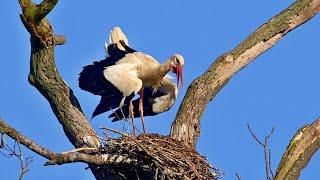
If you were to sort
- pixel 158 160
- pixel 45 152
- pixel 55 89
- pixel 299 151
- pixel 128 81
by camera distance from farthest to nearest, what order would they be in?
pixel 128 81, pixel 55 89, pixel 158 160, pixel 299 151, pixel 45 152

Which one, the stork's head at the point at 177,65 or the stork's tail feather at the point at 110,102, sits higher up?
the stork's head at the point at 177,65

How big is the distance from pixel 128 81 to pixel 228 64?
1.68m

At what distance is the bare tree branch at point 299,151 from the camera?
898 cm

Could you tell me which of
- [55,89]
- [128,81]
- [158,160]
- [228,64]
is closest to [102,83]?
[128,81]

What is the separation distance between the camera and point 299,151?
30.2 feet

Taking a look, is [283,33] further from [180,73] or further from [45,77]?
[45,77]

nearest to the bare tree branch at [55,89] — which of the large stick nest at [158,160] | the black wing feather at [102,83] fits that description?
the large stick nest at [158,160]

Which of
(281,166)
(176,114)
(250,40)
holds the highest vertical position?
(250,40)

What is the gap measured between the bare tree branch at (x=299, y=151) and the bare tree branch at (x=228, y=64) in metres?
1.17

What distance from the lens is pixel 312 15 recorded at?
1048 cm

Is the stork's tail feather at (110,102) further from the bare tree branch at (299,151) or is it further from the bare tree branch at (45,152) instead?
the bare tree branch at (299,151)

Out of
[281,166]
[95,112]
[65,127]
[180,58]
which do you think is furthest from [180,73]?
[281,166]

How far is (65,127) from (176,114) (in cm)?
119

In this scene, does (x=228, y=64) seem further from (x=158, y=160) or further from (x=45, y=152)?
(x=45, y=152)
